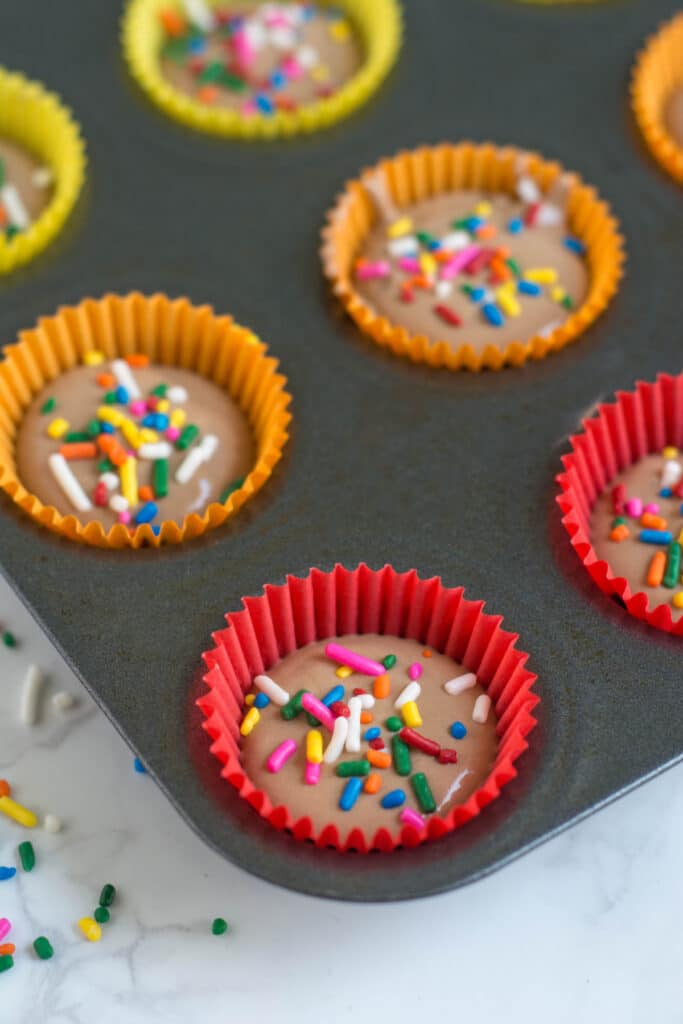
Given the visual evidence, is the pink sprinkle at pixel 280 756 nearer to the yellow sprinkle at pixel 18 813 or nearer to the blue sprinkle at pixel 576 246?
the yellow sprinkle at pixel 18 813

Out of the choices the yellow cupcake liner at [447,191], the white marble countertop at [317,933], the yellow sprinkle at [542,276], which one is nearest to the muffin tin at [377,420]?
the yellow cupcake liner at [447,191]

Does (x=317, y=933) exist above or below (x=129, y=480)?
below

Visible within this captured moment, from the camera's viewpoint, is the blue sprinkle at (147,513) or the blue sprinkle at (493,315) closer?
the blue sprinkle at (147,513)

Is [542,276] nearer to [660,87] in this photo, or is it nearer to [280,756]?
[660,87]

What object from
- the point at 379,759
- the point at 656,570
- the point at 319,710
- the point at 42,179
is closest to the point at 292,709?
the point at 319,710

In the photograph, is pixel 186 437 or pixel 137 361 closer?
pixel 186 437

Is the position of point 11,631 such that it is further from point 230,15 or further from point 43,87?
point 230,15
